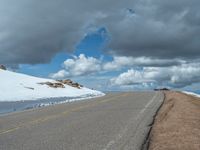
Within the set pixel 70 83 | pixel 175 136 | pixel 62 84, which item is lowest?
pixel 175 136

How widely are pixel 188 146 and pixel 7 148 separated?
16.0 feet

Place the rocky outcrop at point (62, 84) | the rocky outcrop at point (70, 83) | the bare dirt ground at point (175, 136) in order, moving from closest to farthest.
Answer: the bare dirt ground at point (175, 136) < the rocky outcrop at point (62, 84) < the rocky outcrop at point (70, 83)

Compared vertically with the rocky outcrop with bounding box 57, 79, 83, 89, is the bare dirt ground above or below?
below

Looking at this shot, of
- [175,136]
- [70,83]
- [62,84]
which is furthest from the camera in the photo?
[70,83]

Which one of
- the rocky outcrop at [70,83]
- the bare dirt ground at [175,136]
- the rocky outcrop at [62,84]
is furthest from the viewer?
the rocky outcrop at [70,83]

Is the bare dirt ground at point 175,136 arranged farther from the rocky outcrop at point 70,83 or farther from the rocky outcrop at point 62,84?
the rocky outcrop at point 70,83

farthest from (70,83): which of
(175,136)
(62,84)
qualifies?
(175,136)

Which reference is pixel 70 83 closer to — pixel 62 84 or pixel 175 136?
pixel 62 84

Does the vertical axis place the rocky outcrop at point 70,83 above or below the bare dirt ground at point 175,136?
above

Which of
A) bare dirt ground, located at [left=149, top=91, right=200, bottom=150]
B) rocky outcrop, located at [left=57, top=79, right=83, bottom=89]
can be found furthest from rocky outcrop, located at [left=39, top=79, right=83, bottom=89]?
bare dirt ground, located at [left=149, top=91, right=200, bottom=150]

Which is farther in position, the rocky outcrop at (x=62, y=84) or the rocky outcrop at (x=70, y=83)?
the rocky outcrop at (x=70, y=83)

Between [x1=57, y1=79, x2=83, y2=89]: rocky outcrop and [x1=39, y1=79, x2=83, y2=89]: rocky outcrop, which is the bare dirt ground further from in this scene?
[x1=57, y1=79, x2=83, y2=89]: rocky outcrop

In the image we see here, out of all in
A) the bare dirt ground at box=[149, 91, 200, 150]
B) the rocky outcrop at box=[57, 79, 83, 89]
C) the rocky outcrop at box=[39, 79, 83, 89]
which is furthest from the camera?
the rocky outcrop at box=[57, 79, 83, 89]

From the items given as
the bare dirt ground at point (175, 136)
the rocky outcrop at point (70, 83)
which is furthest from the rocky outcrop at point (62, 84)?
the bare dirt ground at point (175, 136)
